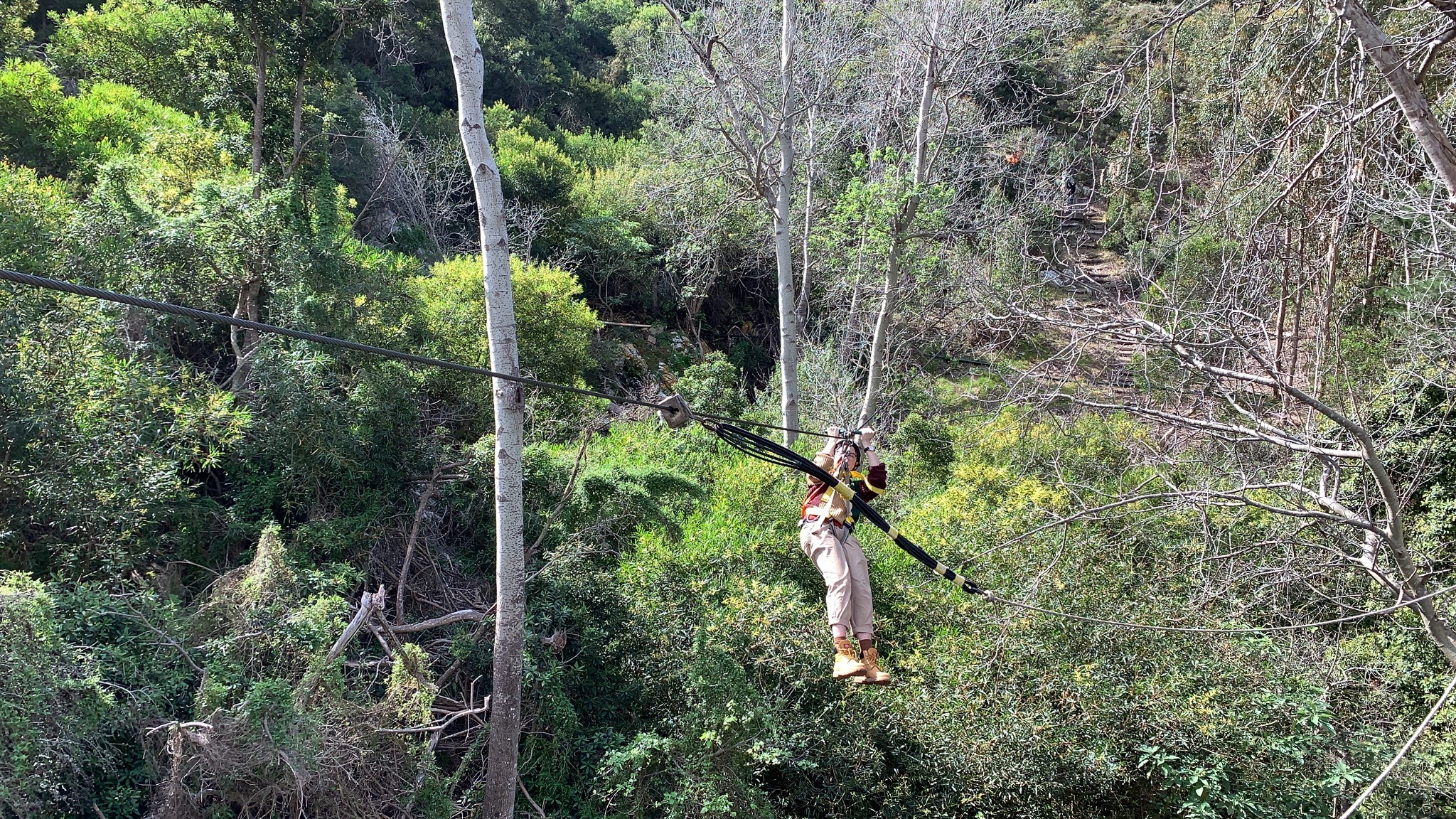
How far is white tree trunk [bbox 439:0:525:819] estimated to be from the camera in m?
7.17

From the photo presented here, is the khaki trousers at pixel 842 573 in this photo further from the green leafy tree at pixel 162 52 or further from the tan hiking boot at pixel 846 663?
the green leafy tree at pixel 162 52

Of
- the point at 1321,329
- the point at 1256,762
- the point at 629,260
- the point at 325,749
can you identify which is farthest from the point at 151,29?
the point at 1256,762

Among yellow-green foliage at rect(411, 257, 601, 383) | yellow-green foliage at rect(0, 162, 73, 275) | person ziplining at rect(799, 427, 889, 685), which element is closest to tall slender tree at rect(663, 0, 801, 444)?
yellow-green foliage at rect(411, 257, 601, 383)

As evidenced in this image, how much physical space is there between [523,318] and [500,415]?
656 centimetres

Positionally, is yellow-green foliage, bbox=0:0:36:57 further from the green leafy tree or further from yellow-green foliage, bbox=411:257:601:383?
yellow-green foliage, bbox=411:257:601:383

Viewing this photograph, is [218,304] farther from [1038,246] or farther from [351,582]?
[1038,246]

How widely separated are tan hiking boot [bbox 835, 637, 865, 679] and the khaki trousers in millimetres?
135

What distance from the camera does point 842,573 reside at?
7148 millimetres

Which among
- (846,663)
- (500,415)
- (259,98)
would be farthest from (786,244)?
(259,98)

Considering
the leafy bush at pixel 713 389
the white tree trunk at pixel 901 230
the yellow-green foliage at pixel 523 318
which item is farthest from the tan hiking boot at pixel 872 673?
the leafy bush at pixel 713 389

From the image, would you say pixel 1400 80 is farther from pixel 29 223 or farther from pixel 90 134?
pixel 90 134

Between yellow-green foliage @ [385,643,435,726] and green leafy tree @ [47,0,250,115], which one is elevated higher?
green leafy tree @ [47,0,250,115]

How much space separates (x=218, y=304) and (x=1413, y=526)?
13824 millimetres

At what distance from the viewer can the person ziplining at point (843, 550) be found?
23.2ft
